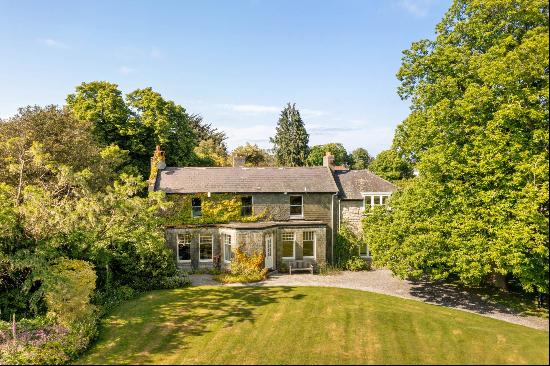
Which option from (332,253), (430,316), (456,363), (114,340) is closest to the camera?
(456,363)

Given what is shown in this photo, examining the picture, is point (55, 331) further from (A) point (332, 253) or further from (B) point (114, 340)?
(A) point (332, 253)

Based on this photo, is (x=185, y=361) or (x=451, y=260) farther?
(x=451, y=260)

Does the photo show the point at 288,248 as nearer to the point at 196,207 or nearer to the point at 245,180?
the point at 245,180

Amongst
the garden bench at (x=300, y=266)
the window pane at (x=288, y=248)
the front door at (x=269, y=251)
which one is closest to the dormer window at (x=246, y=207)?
the front door at (x=269, y=251)

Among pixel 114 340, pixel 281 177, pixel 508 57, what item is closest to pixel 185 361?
pixel 114 340

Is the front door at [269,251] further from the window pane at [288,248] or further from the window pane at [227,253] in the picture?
the window pane at [227,253]


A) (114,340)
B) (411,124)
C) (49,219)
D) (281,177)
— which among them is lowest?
(114,340)
